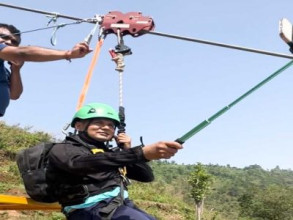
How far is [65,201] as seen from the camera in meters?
3.66

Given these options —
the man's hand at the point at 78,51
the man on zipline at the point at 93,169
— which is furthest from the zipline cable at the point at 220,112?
the man's hand at the point at 78,51

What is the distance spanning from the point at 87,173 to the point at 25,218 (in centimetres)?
834

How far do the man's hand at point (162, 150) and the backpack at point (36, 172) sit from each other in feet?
4.21

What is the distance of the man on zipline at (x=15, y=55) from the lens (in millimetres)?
3262

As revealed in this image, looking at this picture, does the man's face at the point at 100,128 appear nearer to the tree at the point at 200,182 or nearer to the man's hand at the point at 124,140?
the man's hand at the point at 124,140

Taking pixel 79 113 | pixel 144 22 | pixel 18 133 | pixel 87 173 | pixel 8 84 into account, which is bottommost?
pixel 87 173

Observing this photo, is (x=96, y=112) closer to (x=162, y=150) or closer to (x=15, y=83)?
(x=15, y=83)

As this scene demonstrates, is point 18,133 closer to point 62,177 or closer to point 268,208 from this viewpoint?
point 62,177

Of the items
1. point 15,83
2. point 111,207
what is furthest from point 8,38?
point 111,207

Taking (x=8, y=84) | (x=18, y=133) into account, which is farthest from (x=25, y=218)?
(x=18, y=133)

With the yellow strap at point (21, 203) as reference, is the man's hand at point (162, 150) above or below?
above

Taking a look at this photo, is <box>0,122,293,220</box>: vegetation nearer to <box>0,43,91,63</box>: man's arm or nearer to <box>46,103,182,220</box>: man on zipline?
<box>46,103,182,220</box>: man on zipline

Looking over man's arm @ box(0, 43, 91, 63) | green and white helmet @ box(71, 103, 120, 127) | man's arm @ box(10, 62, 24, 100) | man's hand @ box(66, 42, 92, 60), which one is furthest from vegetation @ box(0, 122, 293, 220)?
man's hand @ box(66, 42, 92, 60)

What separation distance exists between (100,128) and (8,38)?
132 cm
